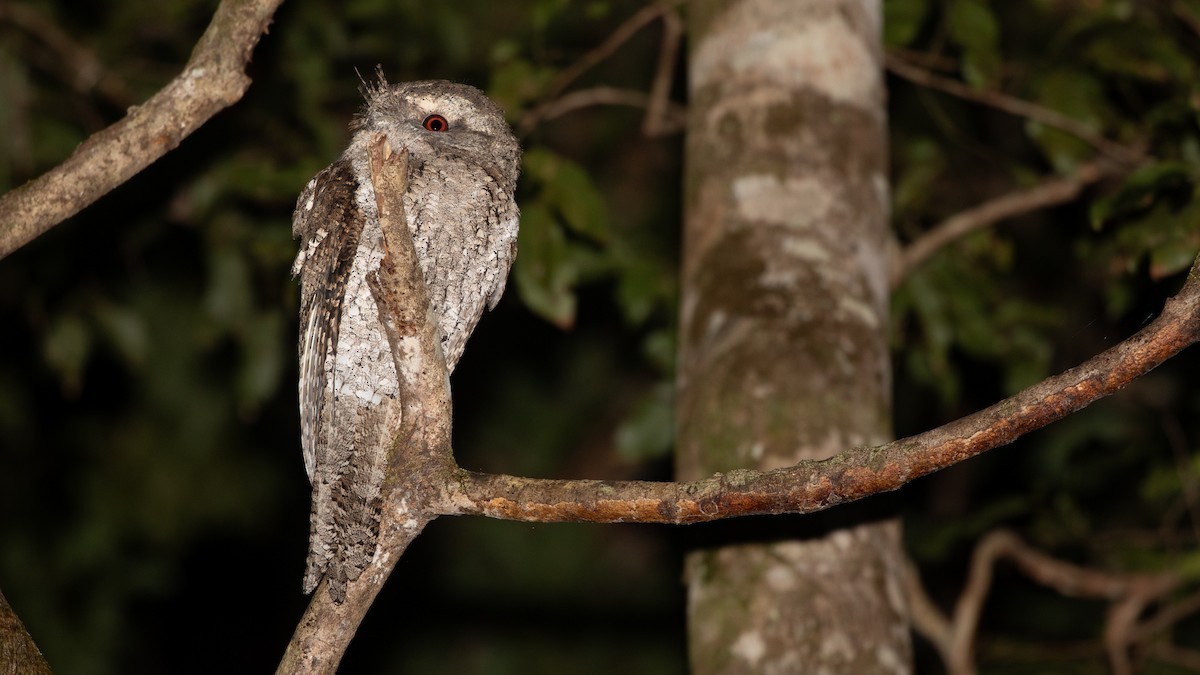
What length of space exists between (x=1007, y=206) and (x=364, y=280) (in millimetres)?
2173

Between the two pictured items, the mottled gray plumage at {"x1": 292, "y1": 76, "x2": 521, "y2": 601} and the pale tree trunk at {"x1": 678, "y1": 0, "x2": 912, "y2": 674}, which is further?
the mottled gray plumage at {"x1": 292, "y1": 76, "x2": 521, "y2": 601}

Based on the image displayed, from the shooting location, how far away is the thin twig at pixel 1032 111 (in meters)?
3.38

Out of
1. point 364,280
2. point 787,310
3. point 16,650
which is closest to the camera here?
point 16,650

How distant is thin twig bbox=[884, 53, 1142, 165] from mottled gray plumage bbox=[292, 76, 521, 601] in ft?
4.80

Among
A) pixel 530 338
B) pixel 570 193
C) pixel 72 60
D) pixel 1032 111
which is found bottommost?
pixel 570 193

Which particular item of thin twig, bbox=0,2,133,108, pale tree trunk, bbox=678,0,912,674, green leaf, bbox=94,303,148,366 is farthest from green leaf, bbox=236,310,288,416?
pale tree trunk, bbox=678,0,912,674

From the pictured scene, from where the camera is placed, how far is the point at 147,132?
2.07 m

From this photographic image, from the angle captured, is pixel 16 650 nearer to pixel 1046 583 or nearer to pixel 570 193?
pixel 570 193

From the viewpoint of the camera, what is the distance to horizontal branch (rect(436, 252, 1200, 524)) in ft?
4.44

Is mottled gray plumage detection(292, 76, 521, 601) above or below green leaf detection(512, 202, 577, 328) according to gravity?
below

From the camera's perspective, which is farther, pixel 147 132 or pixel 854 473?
pixel 147 132

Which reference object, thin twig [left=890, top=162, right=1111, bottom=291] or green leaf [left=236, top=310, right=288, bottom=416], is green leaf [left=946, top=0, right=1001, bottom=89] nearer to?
thin twig [left=890, top=162, right=1111, bottom=291]

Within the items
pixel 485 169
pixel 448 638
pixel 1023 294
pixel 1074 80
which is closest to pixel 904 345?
pixel 1074 80

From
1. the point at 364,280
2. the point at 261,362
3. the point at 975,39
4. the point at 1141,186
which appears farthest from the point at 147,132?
the point at 975,39
